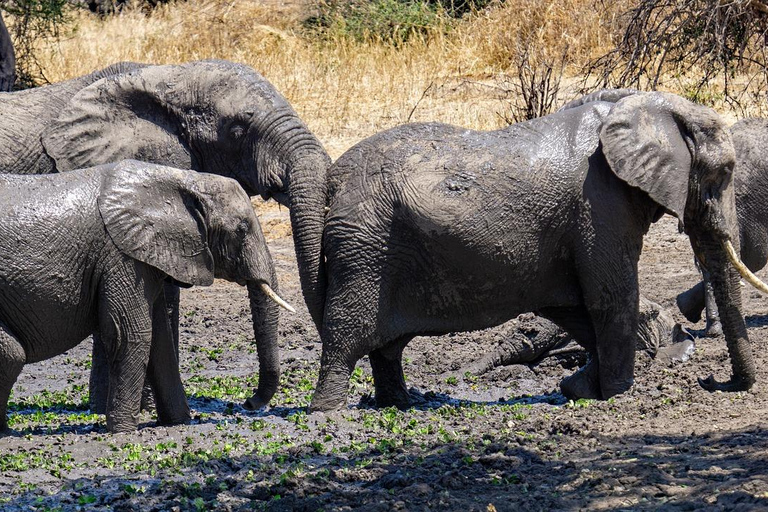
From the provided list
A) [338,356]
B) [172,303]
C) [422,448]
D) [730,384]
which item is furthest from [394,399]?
[730,384]

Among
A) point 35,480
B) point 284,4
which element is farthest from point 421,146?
point 284,4

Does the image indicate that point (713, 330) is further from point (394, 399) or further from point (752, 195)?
point (394, 399)

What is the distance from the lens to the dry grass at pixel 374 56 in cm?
1603

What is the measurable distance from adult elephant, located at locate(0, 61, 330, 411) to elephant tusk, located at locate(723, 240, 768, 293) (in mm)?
2239

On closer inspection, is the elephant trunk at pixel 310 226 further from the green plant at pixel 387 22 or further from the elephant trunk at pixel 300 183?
the green plant at pixel 387 22

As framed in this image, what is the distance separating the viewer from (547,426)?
23.0ft

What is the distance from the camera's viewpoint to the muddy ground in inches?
225

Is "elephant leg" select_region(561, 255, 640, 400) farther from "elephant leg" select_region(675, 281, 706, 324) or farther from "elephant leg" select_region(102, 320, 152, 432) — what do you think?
"elephant leg" select_region(675, 281, 706, 324)

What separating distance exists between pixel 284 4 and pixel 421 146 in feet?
47.5

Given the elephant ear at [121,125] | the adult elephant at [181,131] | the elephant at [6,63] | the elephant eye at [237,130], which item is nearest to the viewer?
the adult elephant at [181,131]

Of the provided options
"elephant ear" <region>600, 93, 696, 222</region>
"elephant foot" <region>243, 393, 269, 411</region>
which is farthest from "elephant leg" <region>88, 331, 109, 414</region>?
"elephant ear" <region>600, 93, 696, 222</region>

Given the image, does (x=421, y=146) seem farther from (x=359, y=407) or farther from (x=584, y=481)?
(x=584, y=481)

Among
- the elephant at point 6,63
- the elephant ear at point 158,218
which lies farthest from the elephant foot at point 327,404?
the elephant at point 6,63

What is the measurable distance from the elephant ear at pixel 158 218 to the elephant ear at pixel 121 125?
1.09 meters
